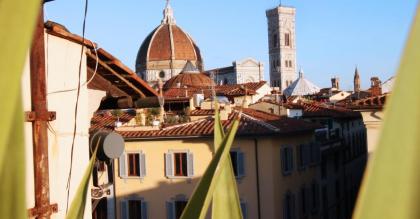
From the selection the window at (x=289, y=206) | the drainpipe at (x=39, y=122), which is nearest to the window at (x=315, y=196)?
the window at (x=289, y=206)

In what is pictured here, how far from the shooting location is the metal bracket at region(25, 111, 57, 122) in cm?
343

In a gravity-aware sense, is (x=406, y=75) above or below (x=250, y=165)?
above

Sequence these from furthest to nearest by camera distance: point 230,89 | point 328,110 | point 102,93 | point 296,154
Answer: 1. point 230,89
2. point 328,110
3. point 296,154
4. point 102,93

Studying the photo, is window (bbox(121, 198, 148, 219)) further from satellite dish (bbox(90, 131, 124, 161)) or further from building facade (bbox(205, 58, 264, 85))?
building facade (bbox(205, 58, 264, 85))

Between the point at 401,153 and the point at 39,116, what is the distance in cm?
335

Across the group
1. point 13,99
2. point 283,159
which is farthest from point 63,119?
point 283,159

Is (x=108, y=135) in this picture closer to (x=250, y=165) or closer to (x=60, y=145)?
(x=60, y=145)

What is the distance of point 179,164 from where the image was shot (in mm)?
15492

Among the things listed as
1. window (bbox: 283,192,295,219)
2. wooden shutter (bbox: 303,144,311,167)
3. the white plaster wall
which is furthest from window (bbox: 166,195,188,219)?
the white plaster wall

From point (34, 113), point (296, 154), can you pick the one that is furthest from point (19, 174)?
point (296, 154)

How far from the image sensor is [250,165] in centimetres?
1501

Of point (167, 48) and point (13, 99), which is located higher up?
point (167, 48)

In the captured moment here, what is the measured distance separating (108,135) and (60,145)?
1.22ft

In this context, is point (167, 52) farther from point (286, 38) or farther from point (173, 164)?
point (173, 164)
